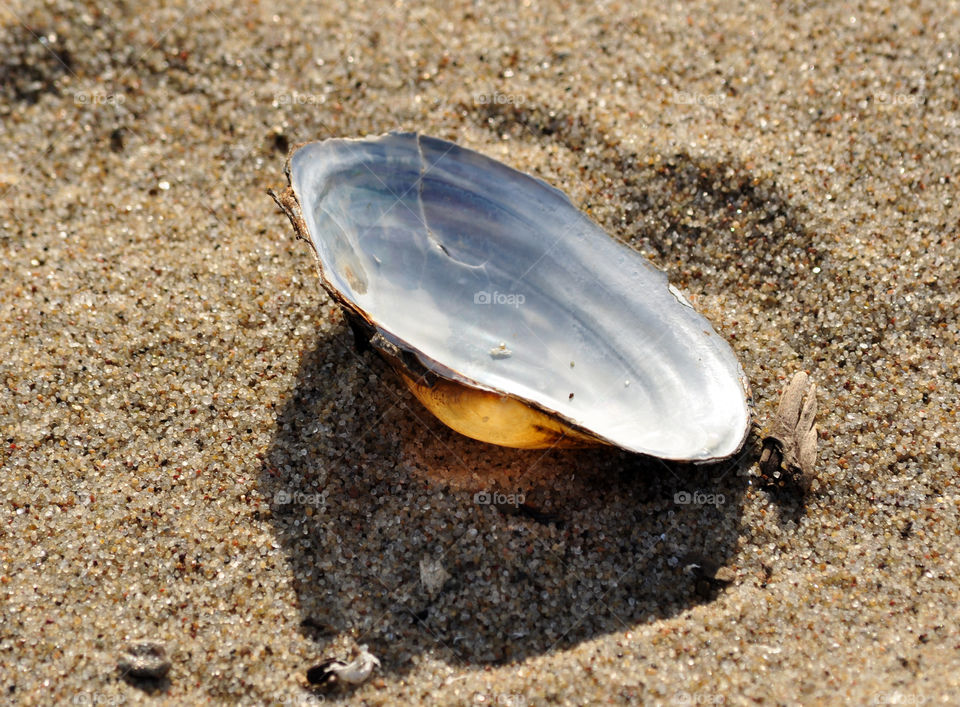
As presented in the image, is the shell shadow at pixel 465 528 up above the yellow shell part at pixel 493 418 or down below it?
below

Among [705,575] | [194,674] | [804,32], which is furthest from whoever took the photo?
[804,32]

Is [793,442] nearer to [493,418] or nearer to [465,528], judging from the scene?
[493,418]

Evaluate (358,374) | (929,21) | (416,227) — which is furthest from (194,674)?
(929,21)

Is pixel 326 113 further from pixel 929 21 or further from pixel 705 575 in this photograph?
pixel 929 21

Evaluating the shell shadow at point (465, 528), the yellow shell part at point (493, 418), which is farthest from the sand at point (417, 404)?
the yellow shell part at point (493, 418)

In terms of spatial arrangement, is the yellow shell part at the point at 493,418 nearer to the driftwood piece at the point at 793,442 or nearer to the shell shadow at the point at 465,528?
the shell shadow at the point at 465,528
